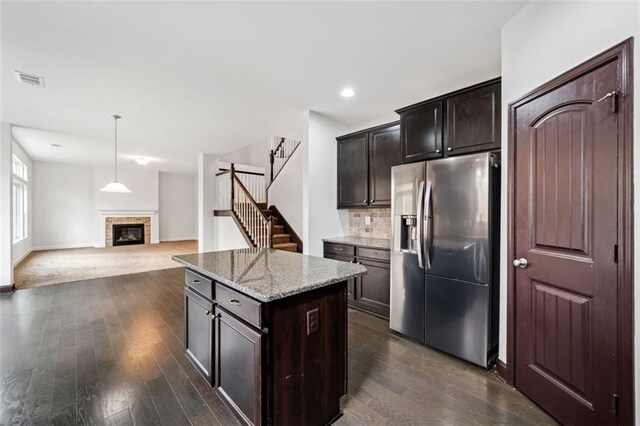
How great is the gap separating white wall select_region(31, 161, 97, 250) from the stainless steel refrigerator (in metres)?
10.6

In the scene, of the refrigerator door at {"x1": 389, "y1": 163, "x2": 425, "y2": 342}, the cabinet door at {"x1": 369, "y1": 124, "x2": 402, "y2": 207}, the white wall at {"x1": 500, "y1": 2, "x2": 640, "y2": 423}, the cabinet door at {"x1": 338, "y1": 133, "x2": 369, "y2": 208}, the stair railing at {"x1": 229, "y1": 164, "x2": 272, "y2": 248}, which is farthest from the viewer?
the stair railing at {"x1": 229, "y1": 164, "x2": 272, "y2": 248}

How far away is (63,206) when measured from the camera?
28.9ft

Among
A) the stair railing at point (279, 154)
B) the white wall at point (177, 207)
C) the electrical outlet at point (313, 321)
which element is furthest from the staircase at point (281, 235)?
the white wall at point (177, 207)

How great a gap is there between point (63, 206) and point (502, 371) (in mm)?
11709

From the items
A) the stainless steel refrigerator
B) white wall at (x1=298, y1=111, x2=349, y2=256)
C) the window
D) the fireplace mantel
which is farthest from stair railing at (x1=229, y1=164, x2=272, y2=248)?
the fireplace mantel

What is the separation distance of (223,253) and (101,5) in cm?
199

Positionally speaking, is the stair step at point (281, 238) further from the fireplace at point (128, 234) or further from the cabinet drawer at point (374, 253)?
the fireplace at point (128, 234)

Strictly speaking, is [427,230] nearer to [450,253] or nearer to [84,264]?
[450,253]

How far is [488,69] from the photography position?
272cm

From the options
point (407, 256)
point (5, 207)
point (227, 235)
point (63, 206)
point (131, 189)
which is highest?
point (131, 189)

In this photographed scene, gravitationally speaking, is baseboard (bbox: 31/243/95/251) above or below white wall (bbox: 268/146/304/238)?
below

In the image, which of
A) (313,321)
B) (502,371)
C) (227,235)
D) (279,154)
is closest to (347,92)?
(313,321)

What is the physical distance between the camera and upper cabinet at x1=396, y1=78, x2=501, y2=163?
2453mm

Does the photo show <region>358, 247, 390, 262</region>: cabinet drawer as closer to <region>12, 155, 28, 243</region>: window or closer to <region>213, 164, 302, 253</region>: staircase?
<region>213, 164, 302, 253</region>: staircase
